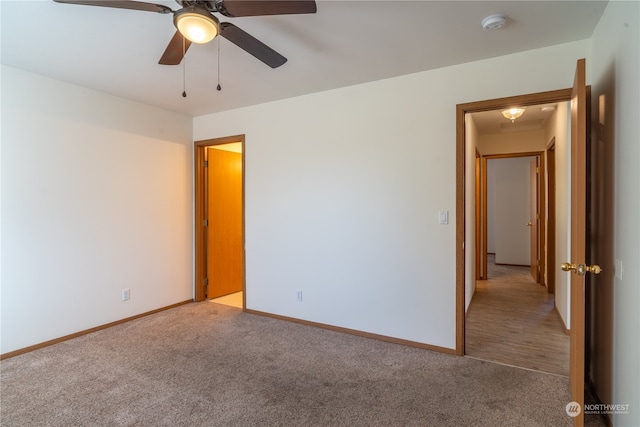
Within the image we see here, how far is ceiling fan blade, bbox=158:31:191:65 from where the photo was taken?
1.83 metres

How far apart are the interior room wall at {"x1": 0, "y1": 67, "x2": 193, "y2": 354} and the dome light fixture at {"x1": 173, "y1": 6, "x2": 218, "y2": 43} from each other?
2226 millimetres

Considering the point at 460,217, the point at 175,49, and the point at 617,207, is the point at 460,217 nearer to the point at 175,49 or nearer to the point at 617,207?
the point at 617,207

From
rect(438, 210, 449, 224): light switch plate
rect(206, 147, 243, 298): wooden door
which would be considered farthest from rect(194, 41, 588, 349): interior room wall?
rect(206, 147, 243, 298): wooden door

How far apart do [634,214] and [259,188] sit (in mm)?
3129

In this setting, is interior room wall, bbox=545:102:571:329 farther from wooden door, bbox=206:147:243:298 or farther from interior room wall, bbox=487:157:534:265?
wooden door, bbox=206:147:243:298

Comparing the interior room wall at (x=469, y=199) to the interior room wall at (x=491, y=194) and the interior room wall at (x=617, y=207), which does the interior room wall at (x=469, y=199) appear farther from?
the interior room wall at (x=491, y=194)

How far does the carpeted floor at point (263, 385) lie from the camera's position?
6.40ft

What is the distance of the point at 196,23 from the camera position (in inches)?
62.1

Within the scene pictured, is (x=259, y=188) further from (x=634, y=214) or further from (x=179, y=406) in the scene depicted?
(x=634, y=214)

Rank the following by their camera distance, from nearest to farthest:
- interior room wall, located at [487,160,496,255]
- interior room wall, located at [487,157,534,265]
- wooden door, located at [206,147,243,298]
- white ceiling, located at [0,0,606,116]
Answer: white ceiling, located at [0,0,606,116]
wooden door, located at [206,147,243,298]
interior room wall, located at [487,157,534,265]
interior room wall, located at [487,160,496,255]

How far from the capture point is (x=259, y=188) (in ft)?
12.4

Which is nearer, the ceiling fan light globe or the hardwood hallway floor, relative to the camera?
the ceiling fan light globe

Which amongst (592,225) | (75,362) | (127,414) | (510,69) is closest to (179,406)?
(127,414)
